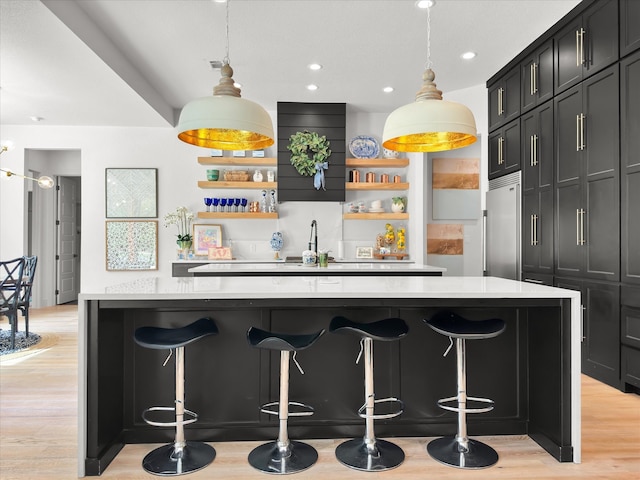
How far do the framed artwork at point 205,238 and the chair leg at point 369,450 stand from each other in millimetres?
4313

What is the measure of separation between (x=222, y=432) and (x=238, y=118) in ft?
5.56

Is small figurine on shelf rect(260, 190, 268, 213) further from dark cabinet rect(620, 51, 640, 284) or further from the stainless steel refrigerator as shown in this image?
dark cabinet rect(620, 51, 640, 284)

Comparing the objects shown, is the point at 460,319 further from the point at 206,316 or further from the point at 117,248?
the point at 117,248

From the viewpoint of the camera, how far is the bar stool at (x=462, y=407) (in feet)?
7.18

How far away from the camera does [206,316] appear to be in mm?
2473

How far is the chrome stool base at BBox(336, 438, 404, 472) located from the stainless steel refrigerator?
2860 mm

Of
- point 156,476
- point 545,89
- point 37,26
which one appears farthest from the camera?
point 545,89

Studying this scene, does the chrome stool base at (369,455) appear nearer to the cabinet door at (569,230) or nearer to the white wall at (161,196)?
the cabinet door at (569,230)

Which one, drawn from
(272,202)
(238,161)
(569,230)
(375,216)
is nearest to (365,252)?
(375,216)

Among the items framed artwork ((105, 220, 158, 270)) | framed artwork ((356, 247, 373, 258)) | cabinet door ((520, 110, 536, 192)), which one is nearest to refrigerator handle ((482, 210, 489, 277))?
cabinet door ((520, 110, 536, 192))

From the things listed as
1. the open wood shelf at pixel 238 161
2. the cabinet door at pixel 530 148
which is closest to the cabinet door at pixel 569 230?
the cabinet door at pixel 530 148

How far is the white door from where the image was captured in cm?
749

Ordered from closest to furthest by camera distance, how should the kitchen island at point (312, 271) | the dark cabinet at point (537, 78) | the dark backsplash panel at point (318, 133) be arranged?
the dark cabinet at point (537, 78), the kitchen island at point (312, 271), the dark backsplash panel at point (318, 133)

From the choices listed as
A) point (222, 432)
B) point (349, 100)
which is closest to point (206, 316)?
point (222, 432)
